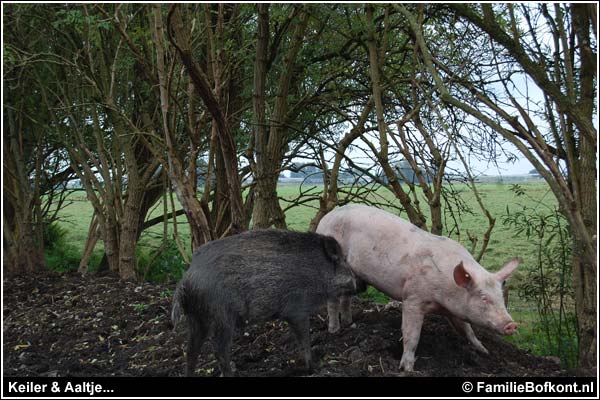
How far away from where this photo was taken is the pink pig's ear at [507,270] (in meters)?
3.71

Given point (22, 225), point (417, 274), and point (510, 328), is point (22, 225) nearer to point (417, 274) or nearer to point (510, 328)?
point (417, 274)

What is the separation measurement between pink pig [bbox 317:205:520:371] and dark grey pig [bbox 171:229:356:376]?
1.29ft

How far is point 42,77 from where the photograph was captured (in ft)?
19.6

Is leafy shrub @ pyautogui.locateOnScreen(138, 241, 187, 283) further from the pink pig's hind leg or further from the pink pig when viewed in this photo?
the pink pig's hind leg

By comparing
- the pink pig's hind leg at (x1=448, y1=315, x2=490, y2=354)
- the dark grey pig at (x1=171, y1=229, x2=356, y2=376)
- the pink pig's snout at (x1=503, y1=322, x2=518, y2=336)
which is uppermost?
the dark grey pig at (x1=171, y1=229, x2=356, y2=376)

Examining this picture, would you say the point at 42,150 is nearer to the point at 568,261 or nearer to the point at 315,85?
the point at 315,85

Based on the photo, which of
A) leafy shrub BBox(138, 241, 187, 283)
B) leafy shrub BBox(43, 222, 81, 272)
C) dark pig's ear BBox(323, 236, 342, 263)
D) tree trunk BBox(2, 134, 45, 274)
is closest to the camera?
dark pig's ear BBox(323, 236, 342, 263)

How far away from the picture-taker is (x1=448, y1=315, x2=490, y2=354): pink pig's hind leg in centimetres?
406

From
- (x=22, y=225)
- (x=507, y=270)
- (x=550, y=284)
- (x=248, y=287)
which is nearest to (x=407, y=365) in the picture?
(x=507, y=270)

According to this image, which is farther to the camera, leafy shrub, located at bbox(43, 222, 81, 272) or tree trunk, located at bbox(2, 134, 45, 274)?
leafy shrub, located at bbox(43, 222, 81, 272)

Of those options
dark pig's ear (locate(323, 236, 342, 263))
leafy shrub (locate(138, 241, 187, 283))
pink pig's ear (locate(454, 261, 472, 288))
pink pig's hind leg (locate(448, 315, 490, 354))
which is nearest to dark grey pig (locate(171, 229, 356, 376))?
dark pig's ear (locate(323, 236, 342, 263))

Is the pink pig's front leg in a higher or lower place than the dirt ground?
higher
